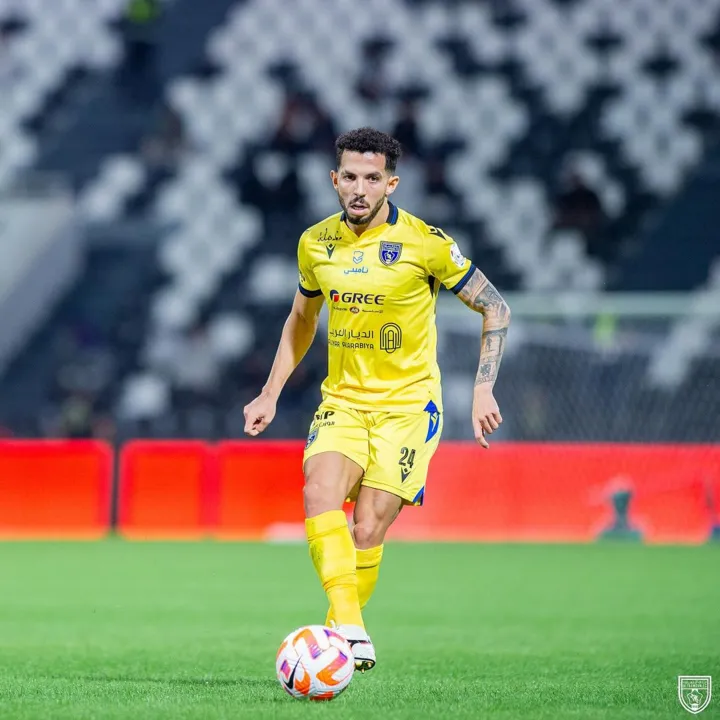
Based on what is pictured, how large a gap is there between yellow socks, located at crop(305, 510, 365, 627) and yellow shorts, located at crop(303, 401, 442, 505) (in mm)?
263

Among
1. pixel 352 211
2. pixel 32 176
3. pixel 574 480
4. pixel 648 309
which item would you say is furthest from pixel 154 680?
pixel 32 176

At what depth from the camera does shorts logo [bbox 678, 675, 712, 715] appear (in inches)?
191

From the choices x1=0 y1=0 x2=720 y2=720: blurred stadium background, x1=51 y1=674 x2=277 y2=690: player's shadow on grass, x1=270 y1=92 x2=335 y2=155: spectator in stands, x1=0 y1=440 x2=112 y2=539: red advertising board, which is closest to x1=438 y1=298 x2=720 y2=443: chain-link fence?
x1=0 y1=0 x2=720 y2=720: blurred stadium background

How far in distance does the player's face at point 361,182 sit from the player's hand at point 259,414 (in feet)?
2.71

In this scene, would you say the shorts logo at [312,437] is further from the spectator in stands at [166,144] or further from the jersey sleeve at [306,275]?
the spectator in stands at [166,144]

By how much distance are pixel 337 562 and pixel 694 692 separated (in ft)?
4.55

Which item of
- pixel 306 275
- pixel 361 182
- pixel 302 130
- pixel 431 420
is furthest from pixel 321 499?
pixel 302 130

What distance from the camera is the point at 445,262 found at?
18.7ft

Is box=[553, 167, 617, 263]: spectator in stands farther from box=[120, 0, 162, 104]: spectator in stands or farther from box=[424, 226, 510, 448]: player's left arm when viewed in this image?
box=[424, 226, 510, 448]: player's left arm

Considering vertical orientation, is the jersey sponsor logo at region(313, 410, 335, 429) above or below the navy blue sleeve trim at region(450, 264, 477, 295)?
below

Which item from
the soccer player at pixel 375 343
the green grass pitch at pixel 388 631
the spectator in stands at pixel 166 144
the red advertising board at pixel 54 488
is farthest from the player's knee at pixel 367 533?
the spectator in stands at pixel 166 144

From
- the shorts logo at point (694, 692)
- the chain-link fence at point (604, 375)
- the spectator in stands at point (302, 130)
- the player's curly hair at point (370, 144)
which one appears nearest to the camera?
the shorts logo at point (694, 692)

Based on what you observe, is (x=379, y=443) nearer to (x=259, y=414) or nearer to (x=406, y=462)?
(x=406, y=462)

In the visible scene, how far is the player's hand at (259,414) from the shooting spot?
5695mm
